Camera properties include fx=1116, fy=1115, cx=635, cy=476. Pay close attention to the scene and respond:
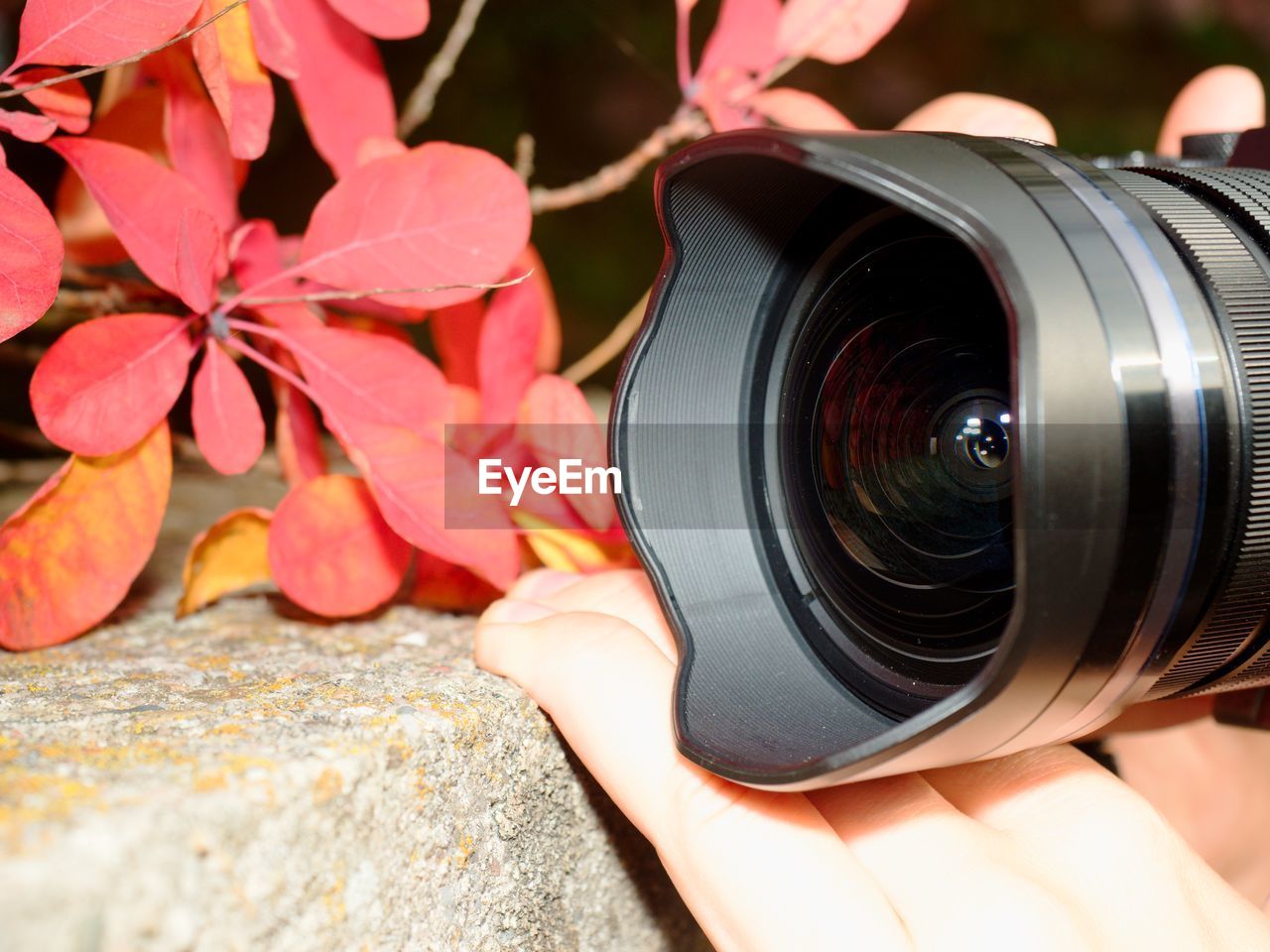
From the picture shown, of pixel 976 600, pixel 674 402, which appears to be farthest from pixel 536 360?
pixel 976 600

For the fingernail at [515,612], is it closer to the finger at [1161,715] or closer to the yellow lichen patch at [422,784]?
the yellow lichen patch at [422,784]

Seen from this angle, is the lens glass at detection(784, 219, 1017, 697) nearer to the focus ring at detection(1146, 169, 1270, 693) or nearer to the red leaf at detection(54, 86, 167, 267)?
the focus ring at detection(1146, 169, 1270, 693)

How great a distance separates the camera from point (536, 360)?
0.50 meters

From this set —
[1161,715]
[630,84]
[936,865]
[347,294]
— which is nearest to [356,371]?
[347,294]

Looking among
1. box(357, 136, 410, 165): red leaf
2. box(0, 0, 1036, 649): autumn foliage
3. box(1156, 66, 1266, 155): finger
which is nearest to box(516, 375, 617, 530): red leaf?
box(0, 0, 1036, 649): autumn foliage

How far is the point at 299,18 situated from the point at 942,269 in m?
0.25

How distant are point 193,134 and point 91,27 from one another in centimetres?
7

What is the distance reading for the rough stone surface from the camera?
0.25 meters

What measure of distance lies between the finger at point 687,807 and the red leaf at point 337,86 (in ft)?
0.63

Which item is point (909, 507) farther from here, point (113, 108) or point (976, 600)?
point (113, 108)

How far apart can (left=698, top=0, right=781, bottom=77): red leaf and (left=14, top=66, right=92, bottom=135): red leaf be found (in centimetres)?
24

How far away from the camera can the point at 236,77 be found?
36 centimetres

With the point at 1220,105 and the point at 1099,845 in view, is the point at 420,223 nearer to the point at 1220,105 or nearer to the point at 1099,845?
the point at 1099,845

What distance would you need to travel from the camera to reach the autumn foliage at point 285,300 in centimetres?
35
